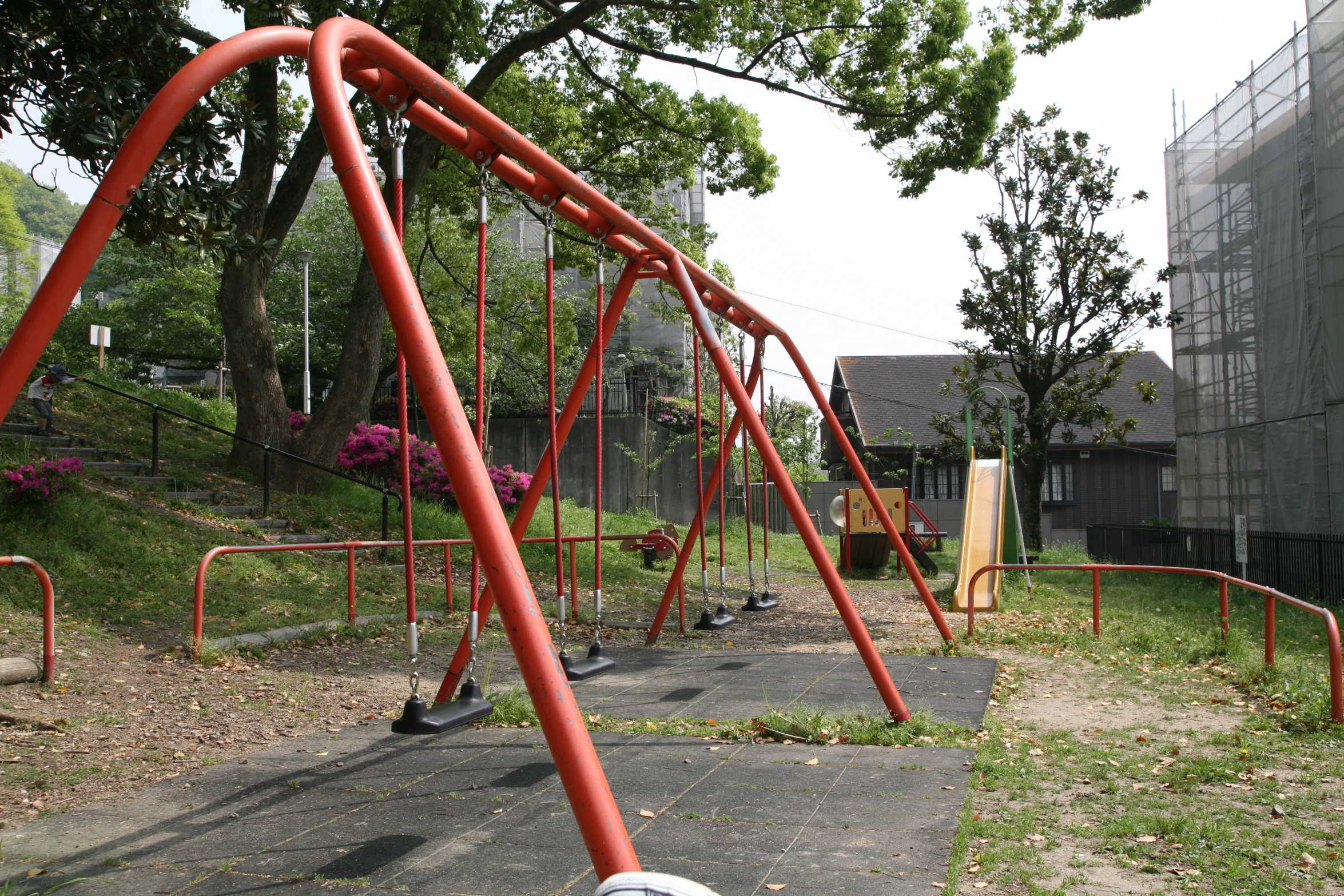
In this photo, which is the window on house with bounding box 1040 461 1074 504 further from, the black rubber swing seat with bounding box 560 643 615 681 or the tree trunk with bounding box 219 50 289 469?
the black rubber swing seat with bounding box 560 643 615 681

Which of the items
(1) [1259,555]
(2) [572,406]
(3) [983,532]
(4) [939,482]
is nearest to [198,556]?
(2) [572,406]

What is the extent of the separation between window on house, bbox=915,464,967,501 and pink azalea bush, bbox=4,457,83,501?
26019 mm

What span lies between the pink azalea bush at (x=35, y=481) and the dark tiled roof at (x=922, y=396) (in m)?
24.3

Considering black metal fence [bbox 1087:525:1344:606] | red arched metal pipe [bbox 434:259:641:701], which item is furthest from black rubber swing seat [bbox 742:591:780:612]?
black metal fence [bbox 1087:525:1344:606]

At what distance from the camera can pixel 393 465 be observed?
1600cm

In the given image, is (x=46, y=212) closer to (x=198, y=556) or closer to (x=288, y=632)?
(x=198, y=556)

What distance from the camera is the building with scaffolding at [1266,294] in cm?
1429

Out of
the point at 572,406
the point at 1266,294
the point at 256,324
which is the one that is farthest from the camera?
the point at 1266,294

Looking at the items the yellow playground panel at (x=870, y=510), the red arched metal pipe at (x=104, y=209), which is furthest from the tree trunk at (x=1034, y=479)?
the red arched metal pipe at (x=104, y=209)

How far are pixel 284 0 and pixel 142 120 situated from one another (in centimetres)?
606

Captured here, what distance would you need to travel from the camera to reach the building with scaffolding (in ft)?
46.9

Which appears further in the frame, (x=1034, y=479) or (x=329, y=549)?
(x=1034, y=479)

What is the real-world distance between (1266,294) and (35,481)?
18087 mm

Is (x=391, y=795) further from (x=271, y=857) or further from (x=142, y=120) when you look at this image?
(x=142, y=120)
